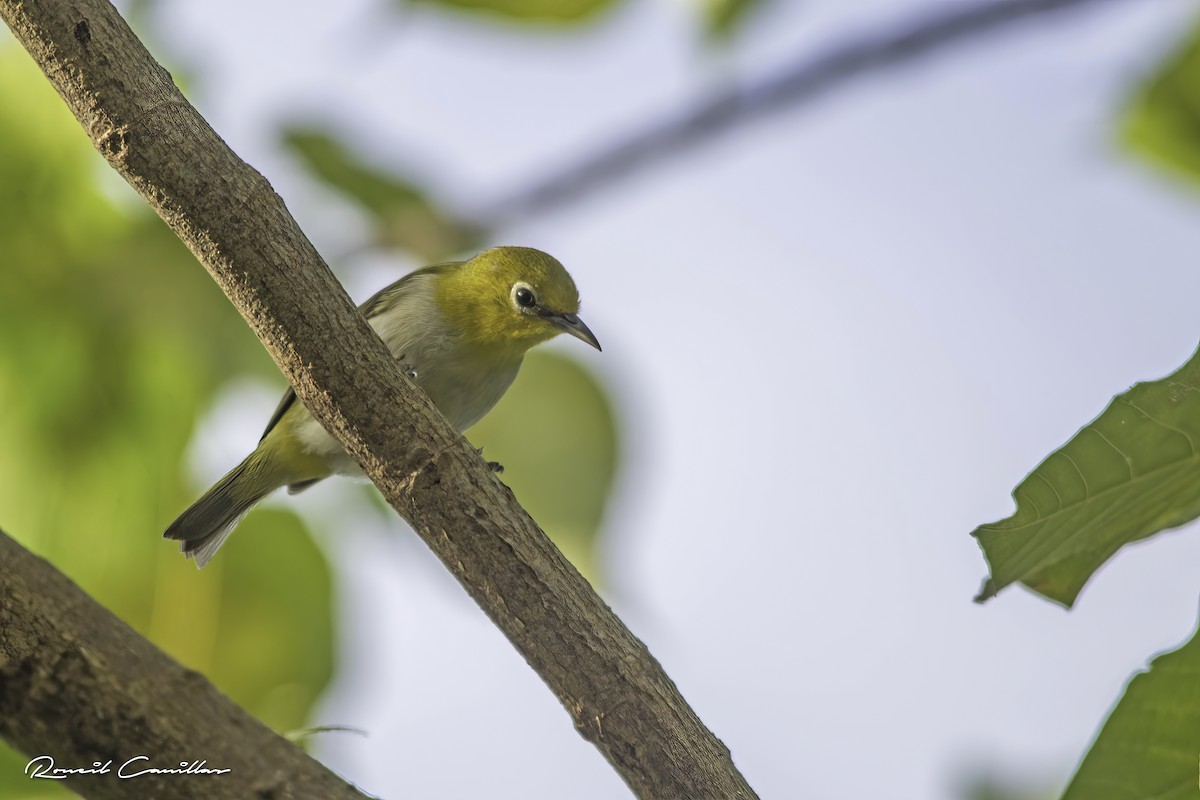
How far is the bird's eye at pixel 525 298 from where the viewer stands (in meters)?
5.14

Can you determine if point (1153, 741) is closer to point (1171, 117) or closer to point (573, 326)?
point (1171, 117)

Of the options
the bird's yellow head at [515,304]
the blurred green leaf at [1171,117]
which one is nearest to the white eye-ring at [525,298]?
the bird's yellow head at [515,304]

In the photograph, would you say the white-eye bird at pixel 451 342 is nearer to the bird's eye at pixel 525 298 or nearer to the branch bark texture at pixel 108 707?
the bird's eye at pixel 525 298

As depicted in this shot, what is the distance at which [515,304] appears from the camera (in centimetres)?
514

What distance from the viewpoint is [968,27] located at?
324 centimetres

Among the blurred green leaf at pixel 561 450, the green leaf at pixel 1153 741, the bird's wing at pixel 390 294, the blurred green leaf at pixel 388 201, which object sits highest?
the bird's wing at pixel 390 294

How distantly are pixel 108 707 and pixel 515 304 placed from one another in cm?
377

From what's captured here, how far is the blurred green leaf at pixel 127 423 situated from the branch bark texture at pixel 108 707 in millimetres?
1614

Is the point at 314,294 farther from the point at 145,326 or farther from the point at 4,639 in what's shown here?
the point at 145,326

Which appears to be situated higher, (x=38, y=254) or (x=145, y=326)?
(x=38, y=254)

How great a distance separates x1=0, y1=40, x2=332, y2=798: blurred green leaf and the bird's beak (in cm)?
192

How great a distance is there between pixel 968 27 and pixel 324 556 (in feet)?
7.78

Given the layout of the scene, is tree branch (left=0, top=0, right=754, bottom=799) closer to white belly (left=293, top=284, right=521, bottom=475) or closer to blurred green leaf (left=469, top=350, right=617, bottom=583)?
blurred green leaf (left=469, top=350, right=617, bottom=583)

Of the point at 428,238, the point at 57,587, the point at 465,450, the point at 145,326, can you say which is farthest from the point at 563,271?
the point at 57,587
